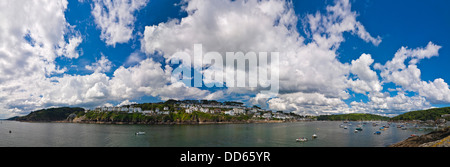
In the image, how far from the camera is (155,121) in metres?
167
